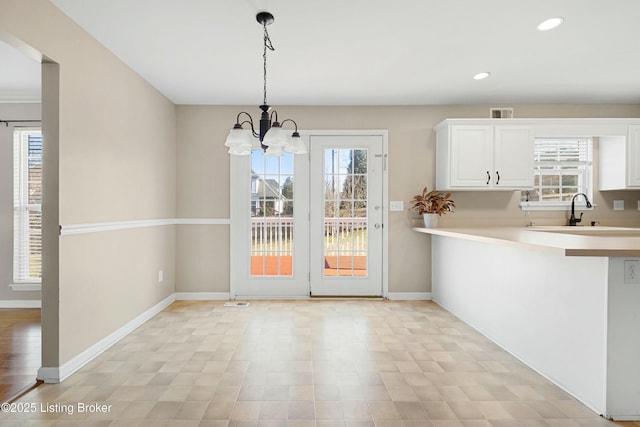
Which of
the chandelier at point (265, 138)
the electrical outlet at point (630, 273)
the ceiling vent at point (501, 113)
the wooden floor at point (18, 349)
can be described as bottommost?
the wooden floor at point (18, 349)

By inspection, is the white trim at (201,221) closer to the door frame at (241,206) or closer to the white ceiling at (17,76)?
the door frame at (241,206)

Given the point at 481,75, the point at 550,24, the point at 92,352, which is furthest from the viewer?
the point at 481,75

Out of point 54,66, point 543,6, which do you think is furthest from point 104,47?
point 543,6

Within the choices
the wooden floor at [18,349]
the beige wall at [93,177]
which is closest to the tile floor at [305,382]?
the wooden floor at [18,349]

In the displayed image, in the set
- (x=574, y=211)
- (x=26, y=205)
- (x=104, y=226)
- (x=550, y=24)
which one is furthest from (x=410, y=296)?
(x=26, y=205)

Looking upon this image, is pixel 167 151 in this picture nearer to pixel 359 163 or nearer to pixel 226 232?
pixel 226 232

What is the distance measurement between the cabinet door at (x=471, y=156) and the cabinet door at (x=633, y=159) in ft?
5.30

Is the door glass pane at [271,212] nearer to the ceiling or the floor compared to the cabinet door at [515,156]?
nearer to the floor

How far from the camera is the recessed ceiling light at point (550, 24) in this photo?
2.43 m

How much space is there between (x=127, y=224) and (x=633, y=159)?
220 inches

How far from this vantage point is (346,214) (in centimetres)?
439

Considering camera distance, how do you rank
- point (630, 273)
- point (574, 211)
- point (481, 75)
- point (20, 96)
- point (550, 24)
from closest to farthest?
1. point (630, 273)
2. point (550, 24)
3. point (481, 75)
4. point (20, 96)
5. point (574, 211)

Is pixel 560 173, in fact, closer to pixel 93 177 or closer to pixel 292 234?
pixel 292 234

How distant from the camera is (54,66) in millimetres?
2285
